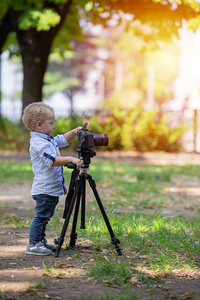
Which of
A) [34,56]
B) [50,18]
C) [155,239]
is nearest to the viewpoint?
[155,239]

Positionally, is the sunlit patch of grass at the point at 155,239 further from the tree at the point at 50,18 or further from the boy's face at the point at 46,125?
the tree at the point at 50,18

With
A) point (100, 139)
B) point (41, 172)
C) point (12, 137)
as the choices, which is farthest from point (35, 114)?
point (12, 137)

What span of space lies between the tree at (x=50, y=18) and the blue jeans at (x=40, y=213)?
378 inches

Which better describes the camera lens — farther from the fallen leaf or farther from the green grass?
the fallen leaf

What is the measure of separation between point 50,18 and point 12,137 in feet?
18.5

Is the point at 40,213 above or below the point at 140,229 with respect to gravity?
above

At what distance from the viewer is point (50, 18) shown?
528 inches

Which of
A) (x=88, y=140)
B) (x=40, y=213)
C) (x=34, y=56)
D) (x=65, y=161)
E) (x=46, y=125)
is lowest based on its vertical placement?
(x=40, y=213)

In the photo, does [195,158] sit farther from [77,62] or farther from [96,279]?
[77,62]

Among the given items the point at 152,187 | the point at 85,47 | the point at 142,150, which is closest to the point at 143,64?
the point at 85,47

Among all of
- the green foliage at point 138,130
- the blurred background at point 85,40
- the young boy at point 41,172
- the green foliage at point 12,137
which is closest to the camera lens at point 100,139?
the young boy at point 41,172

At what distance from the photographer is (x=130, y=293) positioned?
11.6 ft

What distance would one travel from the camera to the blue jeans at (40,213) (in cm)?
450

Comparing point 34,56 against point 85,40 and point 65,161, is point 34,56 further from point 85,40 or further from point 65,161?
point 65,161
